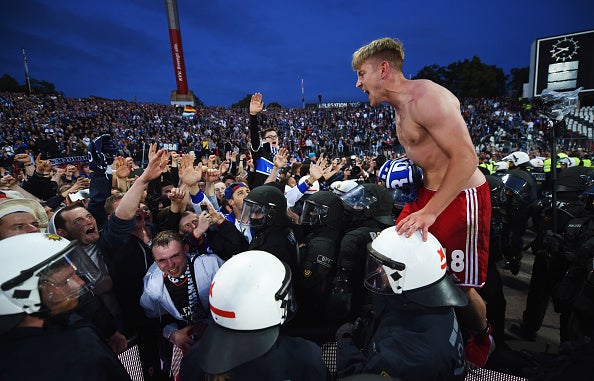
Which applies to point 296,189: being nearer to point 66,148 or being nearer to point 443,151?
point 443,151

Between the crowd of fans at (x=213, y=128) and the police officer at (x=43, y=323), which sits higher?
the crowd of fans at (x=213, y=128)

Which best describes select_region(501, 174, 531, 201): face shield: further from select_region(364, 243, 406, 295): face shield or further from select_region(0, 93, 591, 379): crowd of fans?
select_region(364, 243, 406, 295): face shield

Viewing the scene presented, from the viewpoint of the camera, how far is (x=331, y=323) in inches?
123

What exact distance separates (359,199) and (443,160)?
146cm

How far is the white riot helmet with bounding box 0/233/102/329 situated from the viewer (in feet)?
4.27

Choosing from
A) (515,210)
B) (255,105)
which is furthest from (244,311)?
(515,210)

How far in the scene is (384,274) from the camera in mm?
1895

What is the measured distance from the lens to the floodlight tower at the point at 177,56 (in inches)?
1390

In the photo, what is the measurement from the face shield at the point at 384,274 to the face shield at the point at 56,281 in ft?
5.34

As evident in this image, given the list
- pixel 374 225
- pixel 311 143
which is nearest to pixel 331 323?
pixel 374 225

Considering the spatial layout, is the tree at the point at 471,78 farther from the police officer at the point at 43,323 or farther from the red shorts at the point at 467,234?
the police officer at the point at 43,323

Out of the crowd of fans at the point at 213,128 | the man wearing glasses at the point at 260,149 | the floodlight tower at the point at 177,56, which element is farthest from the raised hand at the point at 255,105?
the floodlight tower at the point at 177,56

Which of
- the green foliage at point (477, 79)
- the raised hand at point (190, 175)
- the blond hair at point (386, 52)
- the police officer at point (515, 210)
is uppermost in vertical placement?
the green foliage at point (477, 79)

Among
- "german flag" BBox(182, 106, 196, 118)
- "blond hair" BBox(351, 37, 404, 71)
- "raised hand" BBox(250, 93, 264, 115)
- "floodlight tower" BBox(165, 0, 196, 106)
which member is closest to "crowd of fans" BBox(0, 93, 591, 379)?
"raised hand" BBox(250, 93, 264, 115)
